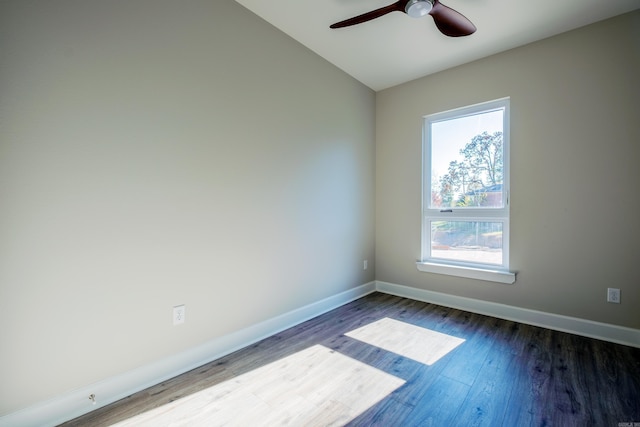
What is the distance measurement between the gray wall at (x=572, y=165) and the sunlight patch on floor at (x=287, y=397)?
1.86 metres

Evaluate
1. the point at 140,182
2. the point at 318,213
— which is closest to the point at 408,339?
the point at 318,213

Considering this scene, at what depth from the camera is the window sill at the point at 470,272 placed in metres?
2.85

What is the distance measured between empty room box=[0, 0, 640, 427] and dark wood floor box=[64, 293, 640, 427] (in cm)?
2

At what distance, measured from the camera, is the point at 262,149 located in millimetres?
2438

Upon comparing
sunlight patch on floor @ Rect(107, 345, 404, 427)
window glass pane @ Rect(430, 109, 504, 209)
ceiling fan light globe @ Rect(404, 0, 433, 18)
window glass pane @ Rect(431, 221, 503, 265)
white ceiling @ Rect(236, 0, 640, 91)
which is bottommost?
sunlight patch on floor @ Rect(107, 345, 404, 427)

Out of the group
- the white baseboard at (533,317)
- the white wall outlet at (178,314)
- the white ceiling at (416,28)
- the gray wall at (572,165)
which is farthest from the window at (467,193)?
the white wall outlet at (178,314)

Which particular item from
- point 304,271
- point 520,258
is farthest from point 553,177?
point 304,271

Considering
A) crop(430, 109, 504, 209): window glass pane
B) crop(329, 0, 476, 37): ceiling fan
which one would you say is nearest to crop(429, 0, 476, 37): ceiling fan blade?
crop(329, 0, 476, 37): ceiling fan

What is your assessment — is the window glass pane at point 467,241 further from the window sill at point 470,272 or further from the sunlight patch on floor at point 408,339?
the sunlight patch on floor at point 408,339

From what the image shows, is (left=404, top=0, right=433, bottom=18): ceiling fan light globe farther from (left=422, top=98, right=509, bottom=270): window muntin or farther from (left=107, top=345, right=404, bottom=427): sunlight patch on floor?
(left=107, top=345, right=404, bottom=427): sunlight patch on floor

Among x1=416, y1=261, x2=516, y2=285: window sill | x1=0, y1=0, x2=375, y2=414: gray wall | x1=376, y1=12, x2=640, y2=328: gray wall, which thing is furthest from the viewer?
x1=416, y1=261, x2=516, y2=285: window sill

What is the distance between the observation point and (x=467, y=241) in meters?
3.16

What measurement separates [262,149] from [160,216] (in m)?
0.98

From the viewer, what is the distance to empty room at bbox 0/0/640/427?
1481mm
